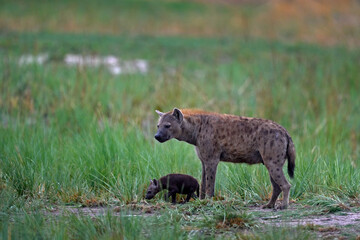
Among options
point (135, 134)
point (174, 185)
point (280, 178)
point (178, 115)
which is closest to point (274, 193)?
point (280, 178)

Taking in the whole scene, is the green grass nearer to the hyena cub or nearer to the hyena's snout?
the hyena cub

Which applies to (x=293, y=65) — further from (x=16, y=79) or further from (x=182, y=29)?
(x=182, y=29)

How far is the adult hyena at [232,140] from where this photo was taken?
5.96 m

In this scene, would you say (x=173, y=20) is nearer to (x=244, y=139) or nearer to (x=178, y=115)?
(x=178, y=115)

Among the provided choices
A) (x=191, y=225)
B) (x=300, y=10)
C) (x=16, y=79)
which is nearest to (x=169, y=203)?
(x=191, y=225)

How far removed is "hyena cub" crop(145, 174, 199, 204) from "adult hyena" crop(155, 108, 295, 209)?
0.15 m

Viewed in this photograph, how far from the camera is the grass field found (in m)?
5.39

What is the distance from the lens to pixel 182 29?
92.3ft

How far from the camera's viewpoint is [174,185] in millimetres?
6281

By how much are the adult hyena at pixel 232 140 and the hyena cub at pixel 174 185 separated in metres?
0.15

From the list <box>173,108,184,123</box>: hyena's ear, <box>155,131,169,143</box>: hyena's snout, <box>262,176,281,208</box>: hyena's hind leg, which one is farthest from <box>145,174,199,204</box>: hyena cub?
<box>262,176,281,208</box>: hyena's hind leg

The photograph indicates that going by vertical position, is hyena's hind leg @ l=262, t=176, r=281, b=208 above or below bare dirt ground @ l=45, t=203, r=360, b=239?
above

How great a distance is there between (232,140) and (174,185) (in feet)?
2.44

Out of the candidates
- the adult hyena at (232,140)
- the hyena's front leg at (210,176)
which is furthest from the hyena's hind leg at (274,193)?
the hyena's front leg at (210,176)
